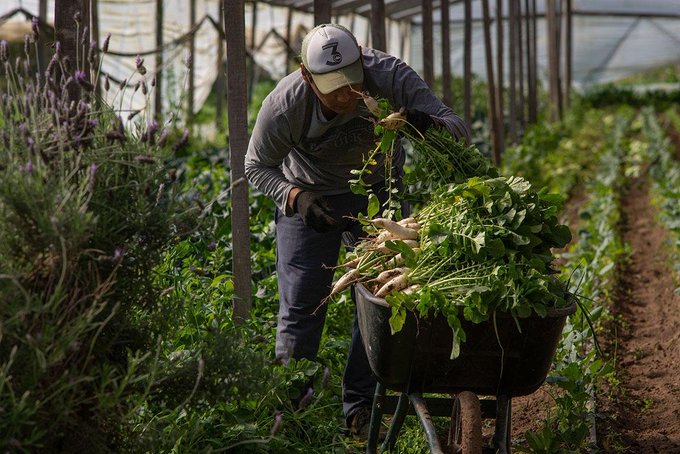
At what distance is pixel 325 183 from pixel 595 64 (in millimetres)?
26532

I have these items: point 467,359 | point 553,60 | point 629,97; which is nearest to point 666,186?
point 467,359

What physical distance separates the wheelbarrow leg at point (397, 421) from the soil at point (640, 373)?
822mm

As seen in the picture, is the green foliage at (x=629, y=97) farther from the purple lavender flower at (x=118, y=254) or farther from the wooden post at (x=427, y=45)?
the purple lavender flower at (x=118, y=254)

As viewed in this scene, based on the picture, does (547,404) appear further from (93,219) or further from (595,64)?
(595,64)

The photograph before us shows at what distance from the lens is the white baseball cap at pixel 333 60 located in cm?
360

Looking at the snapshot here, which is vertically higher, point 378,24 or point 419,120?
point 378,24

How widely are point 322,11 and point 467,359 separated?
106 inches

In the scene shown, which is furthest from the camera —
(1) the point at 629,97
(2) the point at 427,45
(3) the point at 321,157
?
(1) the point at 629,97

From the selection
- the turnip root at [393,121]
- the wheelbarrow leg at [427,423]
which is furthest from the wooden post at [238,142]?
the wheelbarrow leg at [427,423]

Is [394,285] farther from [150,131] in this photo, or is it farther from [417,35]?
[417,35]

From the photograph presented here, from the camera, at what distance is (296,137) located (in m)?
3.96

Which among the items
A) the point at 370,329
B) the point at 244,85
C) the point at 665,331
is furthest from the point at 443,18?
the point at 370,329

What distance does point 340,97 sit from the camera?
3.70 m

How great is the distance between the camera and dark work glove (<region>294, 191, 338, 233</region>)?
3.73 metres
